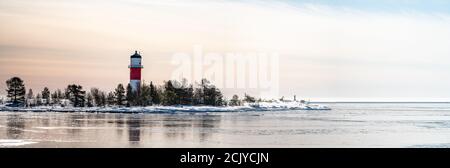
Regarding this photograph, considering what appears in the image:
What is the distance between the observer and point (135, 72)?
44938 millimetres

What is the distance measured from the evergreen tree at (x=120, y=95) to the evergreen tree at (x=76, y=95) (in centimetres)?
378

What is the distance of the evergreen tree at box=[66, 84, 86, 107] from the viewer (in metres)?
51.4

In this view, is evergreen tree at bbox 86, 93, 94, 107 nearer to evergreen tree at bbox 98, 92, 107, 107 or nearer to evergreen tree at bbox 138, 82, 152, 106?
evergreen tree at bbox 98, 92, 107, 107

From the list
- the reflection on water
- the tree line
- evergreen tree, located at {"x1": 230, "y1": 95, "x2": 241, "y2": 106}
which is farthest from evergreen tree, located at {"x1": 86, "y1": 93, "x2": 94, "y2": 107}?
the reflection on water

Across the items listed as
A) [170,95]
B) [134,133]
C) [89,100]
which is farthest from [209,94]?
[134,133]

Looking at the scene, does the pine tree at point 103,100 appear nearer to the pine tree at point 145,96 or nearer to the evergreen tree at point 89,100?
the evergreen tree at point 89,100

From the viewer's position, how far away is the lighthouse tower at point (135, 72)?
144ft

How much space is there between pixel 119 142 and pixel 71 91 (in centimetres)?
3990

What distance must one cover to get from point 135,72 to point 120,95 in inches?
244

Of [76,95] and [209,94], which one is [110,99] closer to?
[76,95]

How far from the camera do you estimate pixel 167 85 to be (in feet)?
181

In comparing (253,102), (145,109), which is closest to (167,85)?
(145,109)

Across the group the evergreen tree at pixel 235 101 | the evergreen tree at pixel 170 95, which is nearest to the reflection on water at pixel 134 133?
the evergreen tree at pixel 170 95
